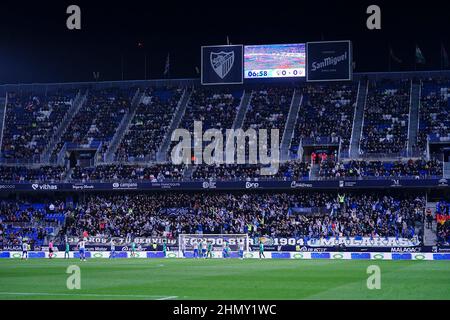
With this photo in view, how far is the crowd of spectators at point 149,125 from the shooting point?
249 ft

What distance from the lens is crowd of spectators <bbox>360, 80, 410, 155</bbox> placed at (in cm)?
7106

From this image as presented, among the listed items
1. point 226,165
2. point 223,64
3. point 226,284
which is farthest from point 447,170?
point 226,284

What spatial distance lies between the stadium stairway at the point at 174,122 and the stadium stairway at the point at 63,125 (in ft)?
36.7

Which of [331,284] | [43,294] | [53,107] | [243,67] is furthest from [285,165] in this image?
[43,294]

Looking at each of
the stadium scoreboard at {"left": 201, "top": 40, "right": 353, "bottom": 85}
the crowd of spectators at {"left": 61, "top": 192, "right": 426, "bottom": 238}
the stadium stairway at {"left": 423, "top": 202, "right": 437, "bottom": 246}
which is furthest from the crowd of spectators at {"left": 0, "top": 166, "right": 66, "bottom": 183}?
the stadium stairway at {"left": 423, "top": 202, "right": 437, "bottom": 246}

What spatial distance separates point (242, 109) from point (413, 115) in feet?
57.5

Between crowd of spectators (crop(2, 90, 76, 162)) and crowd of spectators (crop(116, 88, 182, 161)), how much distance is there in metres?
8.44

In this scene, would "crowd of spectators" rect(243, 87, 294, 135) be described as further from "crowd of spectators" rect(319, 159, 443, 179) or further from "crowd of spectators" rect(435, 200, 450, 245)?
"crowd of spectators" rect(435, 200, 450, 245)

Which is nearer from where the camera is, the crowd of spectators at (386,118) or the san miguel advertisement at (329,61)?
the crowd of spectators at (386,118)

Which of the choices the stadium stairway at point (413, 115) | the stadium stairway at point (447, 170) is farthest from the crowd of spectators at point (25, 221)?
the stadium stairway at point (447, 170)

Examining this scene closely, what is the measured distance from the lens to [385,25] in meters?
66.4

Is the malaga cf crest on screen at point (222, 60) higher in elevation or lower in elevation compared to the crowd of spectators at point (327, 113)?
higher

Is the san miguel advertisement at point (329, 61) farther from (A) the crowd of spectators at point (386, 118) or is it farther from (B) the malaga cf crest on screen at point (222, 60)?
(B) the malaga cf crest on screen at point (222, 60)
